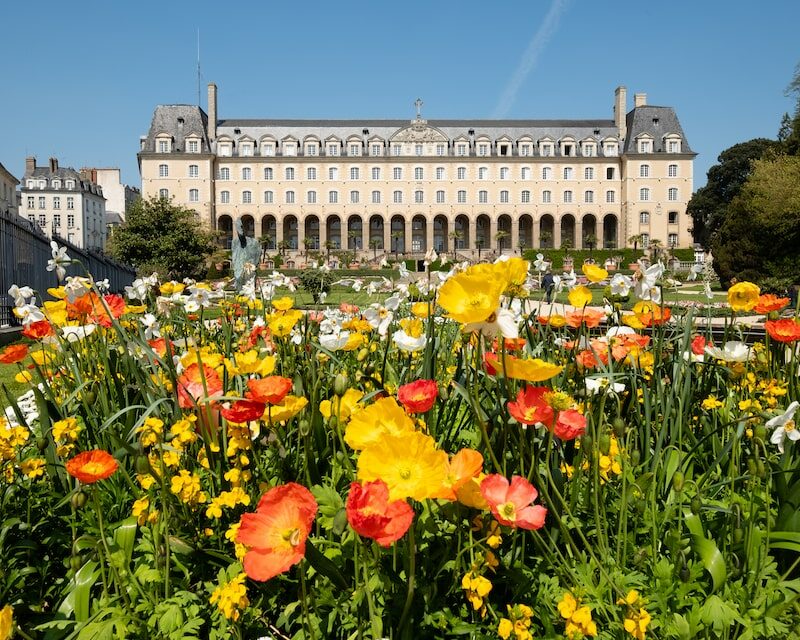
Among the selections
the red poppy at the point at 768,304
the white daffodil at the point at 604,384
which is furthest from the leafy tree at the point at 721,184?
the white daffodil at the point at 604,384

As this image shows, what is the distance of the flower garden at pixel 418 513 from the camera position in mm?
1121

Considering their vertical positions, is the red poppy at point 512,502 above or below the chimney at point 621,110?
below

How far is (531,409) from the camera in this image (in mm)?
1239

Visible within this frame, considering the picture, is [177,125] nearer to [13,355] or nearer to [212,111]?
[212,111]

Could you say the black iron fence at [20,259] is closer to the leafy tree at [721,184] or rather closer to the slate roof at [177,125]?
the slate roof at [177,125]

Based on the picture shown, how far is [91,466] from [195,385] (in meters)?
0.55

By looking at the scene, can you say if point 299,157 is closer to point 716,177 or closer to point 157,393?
point 716,177

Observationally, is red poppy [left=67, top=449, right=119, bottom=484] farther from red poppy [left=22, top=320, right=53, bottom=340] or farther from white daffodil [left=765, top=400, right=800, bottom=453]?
white daffodil [left=765, top=400, right=800, bottom=453]

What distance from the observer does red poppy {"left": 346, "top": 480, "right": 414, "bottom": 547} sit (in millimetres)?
920

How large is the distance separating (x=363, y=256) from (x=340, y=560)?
2029 inches

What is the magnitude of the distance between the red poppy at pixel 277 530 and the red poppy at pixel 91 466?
1.17ft

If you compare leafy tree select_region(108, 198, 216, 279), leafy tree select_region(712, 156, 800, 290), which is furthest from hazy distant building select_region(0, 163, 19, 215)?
leafy tree select_region(712, 156, 800, 290)

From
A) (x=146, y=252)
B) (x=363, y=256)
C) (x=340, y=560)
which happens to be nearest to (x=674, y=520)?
(x=340, y=560)

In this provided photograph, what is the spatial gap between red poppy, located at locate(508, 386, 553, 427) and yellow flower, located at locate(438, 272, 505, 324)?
22 centimetres
